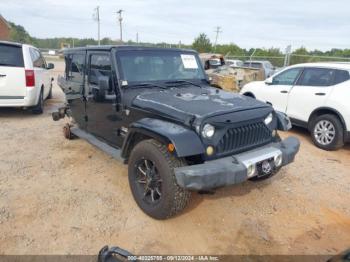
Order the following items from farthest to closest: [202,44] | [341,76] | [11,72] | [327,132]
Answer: [202,44] → [11,72] → [327,132] → [341,76]

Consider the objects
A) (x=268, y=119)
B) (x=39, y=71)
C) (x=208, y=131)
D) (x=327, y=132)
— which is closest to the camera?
(x=208, y=131)

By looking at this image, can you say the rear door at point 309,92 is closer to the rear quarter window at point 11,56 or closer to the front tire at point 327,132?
the front tire at point 327,132

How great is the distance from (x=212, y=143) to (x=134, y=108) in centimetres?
113

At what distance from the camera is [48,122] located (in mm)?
7195

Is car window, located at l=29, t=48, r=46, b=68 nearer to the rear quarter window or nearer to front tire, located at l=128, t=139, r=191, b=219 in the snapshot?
the rear quarter window

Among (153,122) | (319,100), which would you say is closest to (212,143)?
(153,122)

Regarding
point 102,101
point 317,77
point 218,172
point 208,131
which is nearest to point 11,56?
point 102,101

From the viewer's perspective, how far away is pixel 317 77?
6199 mm

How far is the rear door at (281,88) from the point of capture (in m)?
6.70

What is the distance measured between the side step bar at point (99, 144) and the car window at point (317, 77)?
445cm

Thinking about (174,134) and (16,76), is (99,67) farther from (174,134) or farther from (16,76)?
(16,76)

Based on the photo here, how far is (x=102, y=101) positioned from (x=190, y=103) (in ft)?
4.83

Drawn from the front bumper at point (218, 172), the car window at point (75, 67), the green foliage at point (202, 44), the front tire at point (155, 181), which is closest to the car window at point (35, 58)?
the car window at point (75, 67)

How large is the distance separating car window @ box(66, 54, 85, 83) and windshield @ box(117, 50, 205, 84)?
1.18 meters
